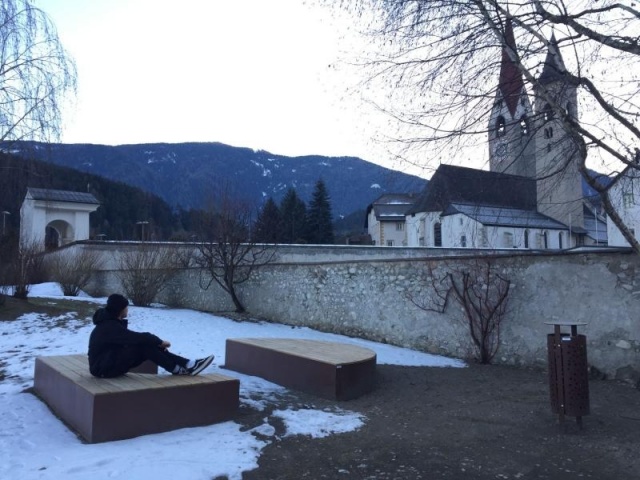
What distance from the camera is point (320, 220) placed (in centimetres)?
5484

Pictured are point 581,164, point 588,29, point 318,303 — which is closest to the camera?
point 588,29

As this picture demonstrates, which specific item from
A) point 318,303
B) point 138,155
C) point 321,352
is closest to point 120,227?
point 318,303

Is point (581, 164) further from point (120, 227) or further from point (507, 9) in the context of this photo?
point (120, 227)

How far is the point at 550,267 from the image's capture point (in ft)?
29.8

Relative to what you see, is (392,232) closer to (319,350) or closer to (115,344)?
(319,350)

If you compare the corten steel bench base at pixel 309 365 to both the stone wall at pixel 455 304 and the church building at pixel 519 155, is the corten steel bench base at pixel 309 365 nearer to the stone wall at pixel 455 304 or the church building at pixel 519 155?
the church building at pixel 519 155

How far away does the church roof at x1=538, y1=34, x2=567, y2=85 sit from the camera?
20.8 feet

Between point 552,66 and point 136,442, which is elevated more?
point 552,66

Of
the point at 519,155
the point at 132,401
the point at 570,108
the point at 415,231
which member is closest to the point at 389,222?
the point at 415,231

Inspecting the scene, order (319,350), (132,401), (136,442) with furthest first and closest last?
(319,350) → (132,401) → (136,442)

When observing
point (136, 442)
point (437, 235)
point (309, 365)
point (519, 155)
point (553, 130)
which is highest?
point (437, 235)

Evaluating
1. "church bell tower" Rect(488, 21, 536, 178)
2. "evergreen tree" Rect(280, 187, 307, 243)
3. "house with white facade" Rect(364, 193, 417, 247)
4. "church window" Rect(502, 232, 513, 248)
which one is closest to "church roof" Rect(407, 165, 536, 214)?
"church bell tower" Rect(488, 21, 536, 178)

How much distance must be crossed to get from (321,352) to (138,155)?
637ft

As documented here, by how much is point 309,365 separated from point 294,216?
4879cm
